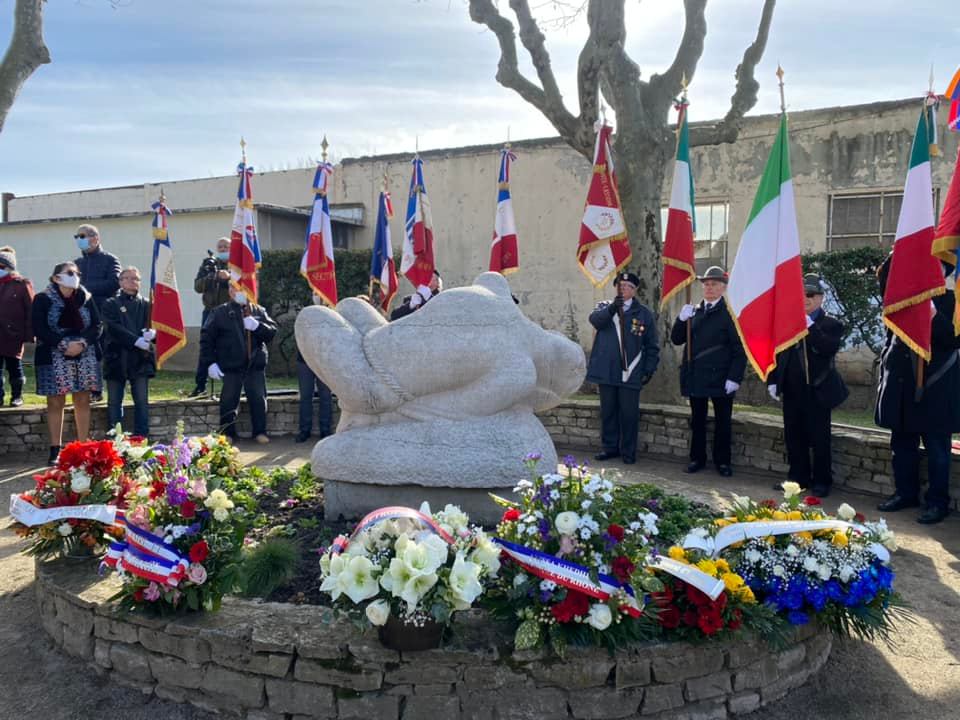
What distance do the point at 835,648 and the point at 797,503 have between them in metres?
0.75

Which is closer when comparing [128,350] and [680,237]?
[680,237]

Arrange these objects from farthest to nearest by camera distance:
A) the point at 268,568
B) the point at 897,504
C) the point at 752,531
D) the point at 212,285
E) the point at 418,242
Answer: the point at 418,242
the point at 212,285
the point at 897,504
the point at 268,568
the point at 752,531

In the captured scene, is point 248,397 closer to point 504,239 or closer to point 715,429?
point 504,239

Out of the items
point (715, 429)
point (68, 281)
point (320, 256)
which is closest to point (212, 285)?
point (320, 256)

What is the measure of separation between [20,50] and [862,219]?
1332cm

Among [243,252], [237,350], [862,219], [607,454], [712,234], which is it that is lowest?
[607,454]

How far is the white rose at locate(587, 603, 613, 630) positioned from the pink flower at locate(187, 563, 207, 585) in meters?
1.60

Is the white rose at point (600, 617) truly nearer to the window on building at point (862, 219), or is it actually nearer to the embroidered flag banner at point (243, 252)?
the embroidered flag banner at point (243, 252)

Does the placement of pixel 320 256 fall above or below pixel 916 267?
above

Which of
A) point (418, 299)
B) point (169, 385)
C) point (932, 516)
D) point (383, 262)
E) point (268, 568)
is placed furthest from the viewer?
point (169, 385)

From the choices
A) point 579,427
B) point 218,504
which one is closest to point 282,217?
point 579,427

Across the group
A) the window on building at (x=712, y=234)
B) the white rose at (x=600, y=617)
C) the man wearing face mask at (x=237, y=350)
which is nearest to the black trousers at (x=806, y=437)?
the white rose at (x=600, y=617)

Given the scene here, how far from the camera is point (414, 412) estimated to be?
4473 millimetres

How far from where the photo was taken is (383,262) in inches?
404
